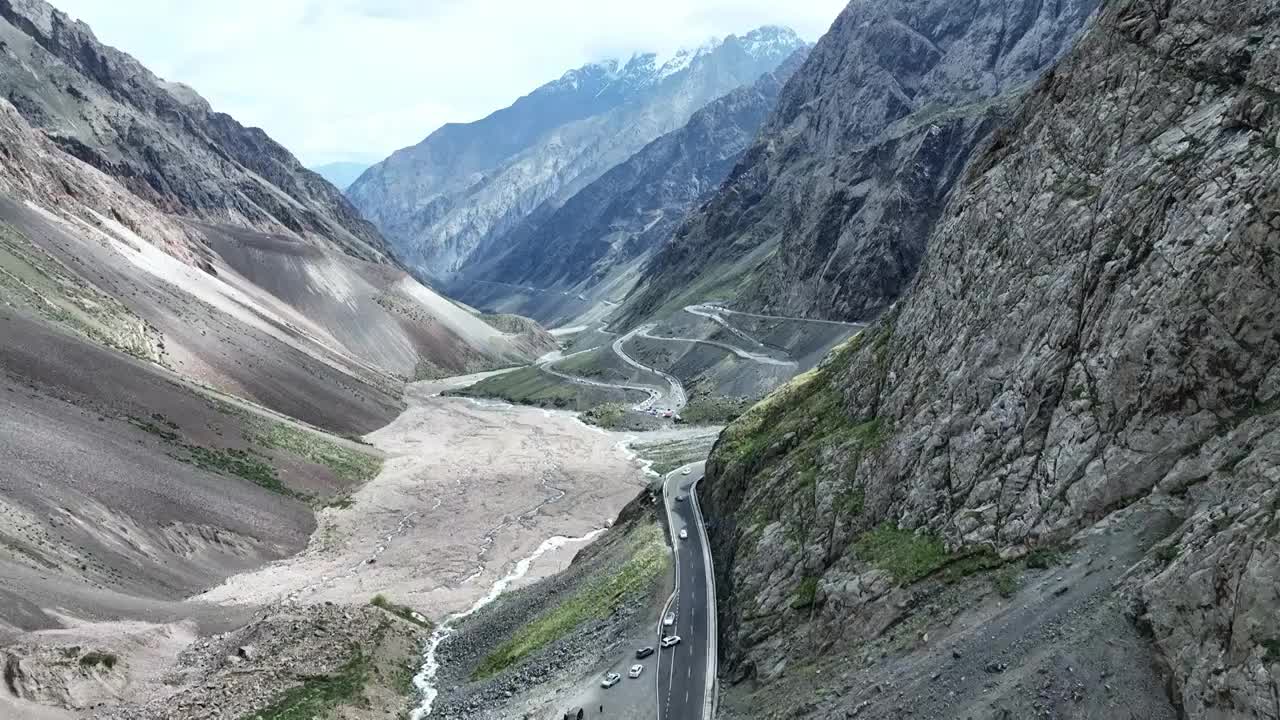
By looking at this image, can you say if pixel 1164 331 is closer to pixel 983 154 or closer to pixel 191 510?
pixel 983 154

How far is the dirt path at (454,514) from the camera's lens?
6969 cm

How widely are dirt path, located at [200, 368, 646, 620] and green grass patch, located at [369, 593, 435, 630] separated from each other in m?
1.70

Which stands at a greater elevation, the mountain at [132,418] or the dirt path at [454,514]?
the mountain at [132,418]

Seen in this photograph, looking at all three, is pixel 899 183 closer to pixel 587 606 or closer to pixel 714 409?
pixel 714 409

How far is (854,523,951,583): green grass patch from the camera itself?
1259 inches

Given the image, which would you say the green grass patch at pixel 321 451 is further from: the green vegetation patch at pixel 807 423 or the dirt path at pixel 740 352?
the dirt path at pixel 740 352

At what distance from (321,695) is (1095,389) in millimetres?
41085

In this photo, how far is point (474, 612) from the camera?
61781 mm

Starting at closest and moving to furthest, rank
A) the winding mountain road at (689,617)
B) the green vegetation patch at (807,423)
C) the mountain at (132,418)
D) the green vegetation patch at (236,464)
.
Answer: the winding mountain road at (689,617) → the green vegetation patch at (807,423) → the mountain at (132,418) → the green vegetation patch at (236,464)

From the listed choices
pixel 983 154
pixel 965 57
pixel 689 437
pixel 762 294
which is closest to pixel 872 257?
pixel 762 294

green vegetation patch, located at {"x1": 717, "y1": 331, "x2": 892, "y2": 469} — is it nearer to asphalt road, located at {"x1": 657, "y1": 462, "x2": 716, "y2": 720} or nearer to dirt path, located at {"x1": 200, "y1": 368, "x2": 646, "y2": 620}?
asphalt road, located at {"x1": 657, "y1": 462, "x2": 716, "y2": 720}

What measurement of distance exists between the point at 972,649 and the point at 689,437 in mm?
94078

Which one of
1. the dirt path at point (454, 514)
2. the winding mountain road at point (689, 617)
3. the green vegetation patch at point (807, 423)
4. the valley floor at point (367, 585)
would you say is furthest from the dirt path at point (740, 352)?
the green vegetation patch at point (807, 423)

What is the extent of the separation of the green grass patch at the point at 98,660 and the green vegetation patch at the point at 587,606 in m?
19.6
